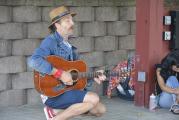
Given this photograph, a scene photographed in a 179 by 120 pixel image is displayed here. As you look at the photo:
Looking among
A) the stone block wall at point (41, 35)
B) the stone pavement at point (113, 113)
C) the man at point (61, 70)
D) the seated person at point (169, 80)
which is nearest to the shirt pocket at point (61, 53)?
the man at point (61, 70)

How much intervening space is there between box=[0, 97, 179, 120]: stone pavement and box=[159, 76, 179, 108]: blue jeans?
11 centimetres

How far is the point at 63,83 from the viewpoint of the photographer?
548cm

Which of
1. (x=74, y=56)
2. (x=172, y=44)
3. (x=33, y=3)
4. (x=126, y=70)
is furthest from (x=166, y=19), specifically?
(x=74, y=56)

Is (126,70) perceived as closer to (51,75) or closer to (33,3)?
(33,3)

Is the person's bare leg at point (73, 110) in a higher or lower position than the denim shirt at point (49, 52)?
lower

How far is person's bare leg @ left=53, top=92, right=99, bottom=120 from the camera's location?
5.45m

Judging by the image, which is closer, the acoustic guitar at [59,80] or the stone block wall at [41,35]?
the acoustic guitar at [59,80]

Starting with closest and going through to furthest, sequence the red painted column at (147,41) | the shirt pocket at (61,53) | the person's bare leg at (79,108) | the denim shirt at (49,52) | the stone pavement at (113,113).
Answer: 1. the denim shirt at (49,52)
2. the person's bare leg at (79,108)
3. the shirt pocket at (61,53)
4. the stone pavement at (113,113)
5. the red painted column at (147,41)

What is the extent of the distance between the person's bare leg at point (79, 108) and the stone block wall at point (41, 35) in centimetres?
249

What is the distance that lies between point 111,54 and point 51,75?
12.6 feet

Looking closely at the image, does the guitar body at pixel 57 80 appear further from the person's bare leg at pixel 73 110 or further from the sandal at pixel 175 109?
the sandal at pixel 175 109

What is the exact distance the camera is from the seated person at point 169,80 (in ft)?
25.3

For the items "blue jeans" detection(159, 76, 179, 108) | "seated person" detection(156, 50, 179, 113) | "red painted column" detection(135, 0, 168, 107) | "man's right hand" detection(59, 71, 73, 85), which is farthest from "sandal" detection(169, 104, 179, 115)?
"man's right hand" detection(59, 71, 73, 85)

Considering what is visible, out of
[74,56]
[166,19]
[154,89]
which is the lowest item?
[154,89]
